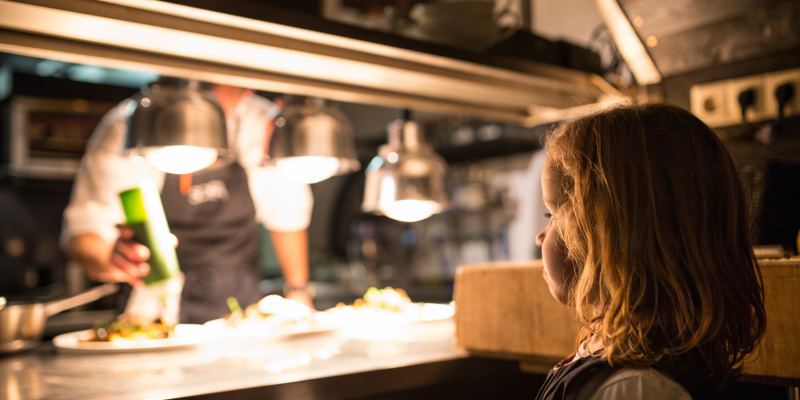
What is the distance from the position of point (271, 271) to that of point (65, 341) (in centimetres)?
379

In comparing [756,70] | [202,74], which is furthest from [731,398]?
[202,74]

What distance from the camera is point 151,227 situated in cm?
141

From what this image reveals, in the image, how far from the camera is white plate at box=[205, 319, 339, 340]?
5.20 feet

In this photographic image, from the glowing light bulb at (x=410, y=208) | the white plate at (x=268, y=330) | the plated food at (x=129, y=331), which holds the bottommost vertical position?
the white plate at (x=268, y=330)

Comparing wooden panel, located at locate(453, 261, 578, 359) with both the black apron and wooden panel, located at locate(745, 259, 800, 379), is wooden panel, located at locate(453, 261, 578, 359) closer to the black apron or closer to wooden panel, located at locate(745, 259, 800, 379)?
wooden panel, located at locate(745, 259, 800, 379)

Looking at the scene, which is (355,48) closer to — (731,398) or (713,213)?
(713,213)

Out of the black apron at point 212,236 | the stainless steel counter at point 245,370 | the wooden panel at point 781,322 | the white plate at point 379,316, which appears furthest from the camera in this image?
the black apron at point 212,236

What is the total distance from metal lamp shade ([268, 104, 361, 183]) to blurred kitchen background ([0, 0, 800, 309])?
71mm

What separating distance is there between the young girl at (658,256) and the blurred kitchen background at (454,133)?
0.69 m

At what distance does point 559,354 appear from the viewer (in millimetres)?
1150

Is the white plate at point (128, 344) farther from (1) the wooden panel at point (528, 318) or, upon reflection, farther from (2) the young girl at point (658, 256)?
(2) the young girl at point (658, 256)

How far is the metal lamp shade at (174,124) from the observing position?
4.41ft

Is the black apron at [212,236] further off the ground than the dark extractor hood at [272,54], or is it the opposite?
the dark extractor hood at [272,54]

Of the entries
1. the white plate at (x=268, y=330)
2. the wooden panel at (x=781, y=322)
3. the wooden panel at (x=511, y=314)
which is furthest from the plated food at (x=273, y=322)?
the wooden panel at (x=781, y=322)
